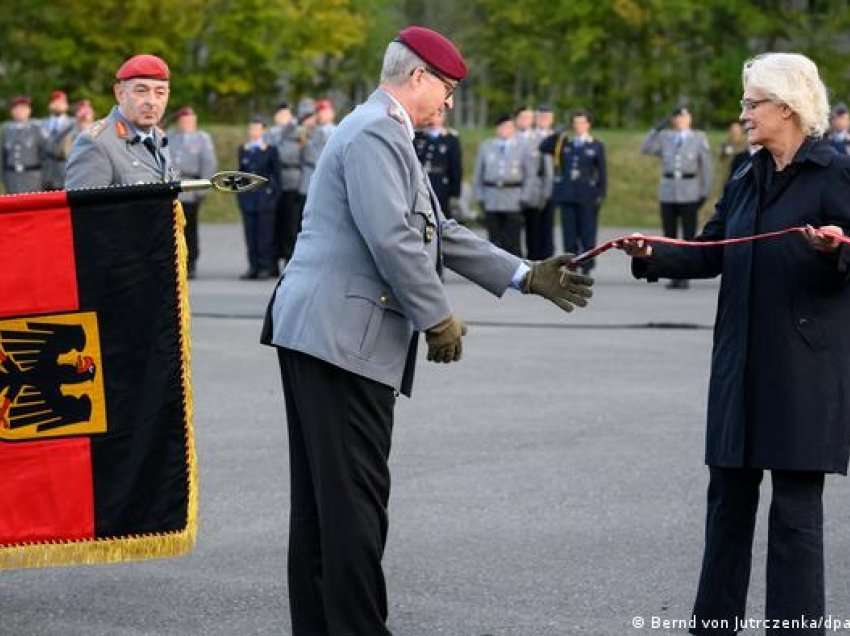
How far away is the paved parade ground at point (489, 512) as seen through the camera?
23.3 ft

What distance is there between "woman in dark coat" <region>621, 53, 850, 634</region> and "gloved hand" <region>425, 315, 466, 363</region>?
811 millimetres

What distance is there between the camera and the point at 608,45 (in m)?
53.3

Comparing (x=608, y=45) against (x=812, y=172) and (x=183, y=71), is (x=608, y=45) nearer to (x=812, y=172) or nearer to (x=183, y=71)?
(x=183, y=71)

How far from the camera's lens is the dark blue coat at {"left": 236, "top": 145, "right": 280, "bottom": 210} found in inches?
1013

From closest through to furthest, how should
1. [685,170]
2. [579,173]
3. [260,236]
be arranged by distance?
[685,170] → [260,236] → [579,173]

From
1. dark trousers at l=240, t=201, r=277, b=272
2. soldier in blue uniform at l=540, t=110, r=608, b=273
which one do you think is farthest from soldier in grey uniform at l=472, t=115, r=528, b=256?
dark trousers at l=240, t=201, r=277, b=272

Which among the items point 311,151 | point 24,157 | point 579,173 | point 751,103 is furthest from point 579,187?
point 751,103

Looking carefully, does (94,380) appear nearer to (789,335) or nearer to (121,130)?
(789,335)

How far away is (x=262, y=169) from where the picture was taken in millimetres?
25891

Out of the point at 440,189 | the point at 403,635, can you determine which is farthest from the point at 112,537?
the point at 440,189

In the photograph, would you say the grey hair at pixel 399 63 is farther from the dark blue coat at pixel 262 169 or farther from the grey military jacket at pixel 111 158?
the dark blue coat at pixel 262 169

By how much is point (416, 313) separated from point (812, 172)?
47.7 inches

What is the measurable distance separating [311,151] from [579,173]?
10.6 feet

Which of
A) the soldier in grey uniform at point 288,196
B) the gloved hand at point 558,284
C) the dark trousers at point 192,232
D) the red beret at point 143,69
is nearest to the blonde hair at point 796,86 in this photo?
the gloved hand at point 558,284
